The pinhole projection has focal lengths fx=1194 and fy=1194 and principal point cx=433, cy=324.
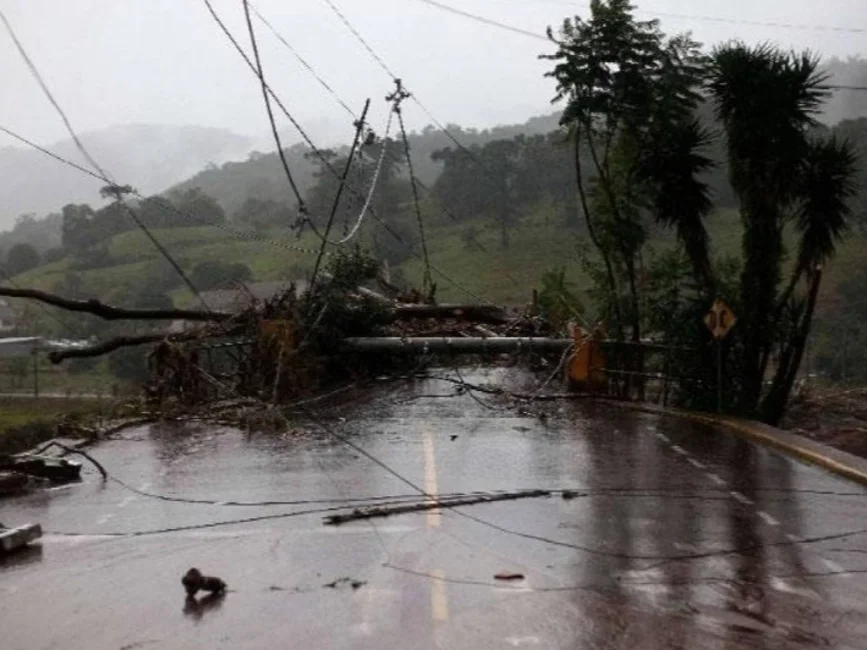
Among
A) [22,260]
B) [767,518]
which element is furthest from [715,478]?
[22,260]

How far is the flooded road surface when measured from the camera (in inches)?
302

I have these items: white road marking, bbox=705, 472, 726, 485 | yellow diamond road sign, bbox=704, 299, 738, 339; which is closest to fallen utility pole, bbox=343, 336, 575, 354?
yellow diamond road sign, bbox=704, 299, 738, 339

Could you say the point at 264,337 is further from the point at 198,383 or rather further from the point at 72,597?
the point at 72,597

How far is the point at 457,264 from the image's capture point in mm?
69438

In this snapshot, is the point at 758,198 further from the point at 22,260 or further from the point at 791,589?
the point at 22,260

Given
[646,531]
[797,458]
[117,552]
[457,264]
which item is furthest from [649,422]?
[457,264]

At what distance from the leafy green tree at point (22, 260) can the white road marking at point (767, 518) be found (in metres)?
78.2

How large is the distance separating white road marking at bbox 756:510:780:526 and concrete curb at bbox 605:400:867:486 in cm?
234

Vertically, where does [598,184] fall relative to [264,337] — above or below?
above

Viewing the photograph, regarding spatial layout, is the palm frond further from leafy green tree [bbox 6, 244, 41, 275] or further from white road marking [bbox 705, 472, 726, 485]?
leafy green tree [bbox 6, 244, 41, 275]

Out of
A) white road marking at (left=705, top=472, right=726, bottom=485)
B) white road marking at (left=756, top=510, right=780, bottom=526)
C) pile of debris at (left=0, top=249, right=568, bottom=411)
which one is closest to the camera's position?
white road marking at (left=756, top=510, right=780, bottom=526)

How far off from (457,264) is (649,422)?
1966 inches

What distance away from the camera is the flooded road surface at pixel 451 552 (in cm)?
767

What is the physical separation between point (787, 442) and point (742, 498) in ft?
14.4
